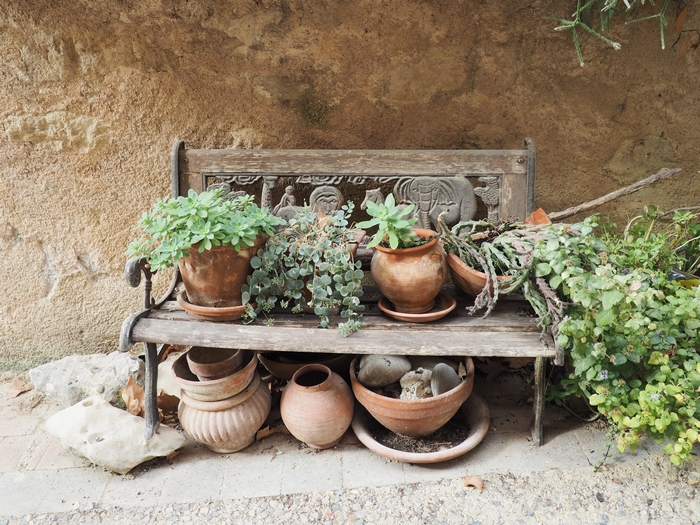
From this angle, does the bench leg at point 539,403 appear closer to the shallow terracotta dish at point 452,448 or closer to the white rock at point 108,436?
the shallow terracotta dish at point 452,448

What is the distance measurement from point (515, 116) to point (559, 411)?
147 cm

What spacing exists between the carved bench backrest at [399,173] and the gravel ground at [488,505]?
118cm

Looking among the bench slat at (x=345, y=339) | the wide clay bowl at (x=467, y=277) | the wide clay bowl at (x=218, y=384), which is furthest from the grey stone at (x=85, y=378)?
the wide clay bowl at (x=467, y=277)

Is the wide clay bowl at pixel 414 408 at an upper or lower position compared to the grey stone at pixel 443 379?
lower

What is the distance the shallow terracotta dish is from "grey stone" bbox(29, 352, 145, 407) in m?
1.15

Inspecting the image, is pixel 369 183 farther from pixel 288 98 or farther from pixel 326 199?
pixel 288 98

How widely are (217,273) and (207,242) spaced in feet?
0.67

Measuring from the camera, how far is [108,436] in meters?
2.22

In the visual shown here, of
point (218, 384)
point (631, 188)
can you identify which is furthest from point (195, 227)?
point (631, 188)

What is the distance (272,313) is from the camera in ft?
7.80

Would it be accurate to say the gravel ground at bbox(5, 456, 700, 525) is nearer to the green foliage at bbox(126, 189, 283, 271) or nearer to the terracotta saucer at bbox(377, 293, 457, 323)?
the terracotta saucer at bbox(377, 293, 457, 323)

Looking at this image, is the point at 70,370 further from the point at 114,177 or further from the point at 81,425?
the point at 114,177

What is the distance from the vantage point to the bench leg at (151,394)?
230cm

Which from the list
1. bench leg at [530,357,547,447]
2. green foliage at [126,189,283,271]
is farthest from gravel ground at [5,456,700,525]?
green foliage at [126,189,283,271]
